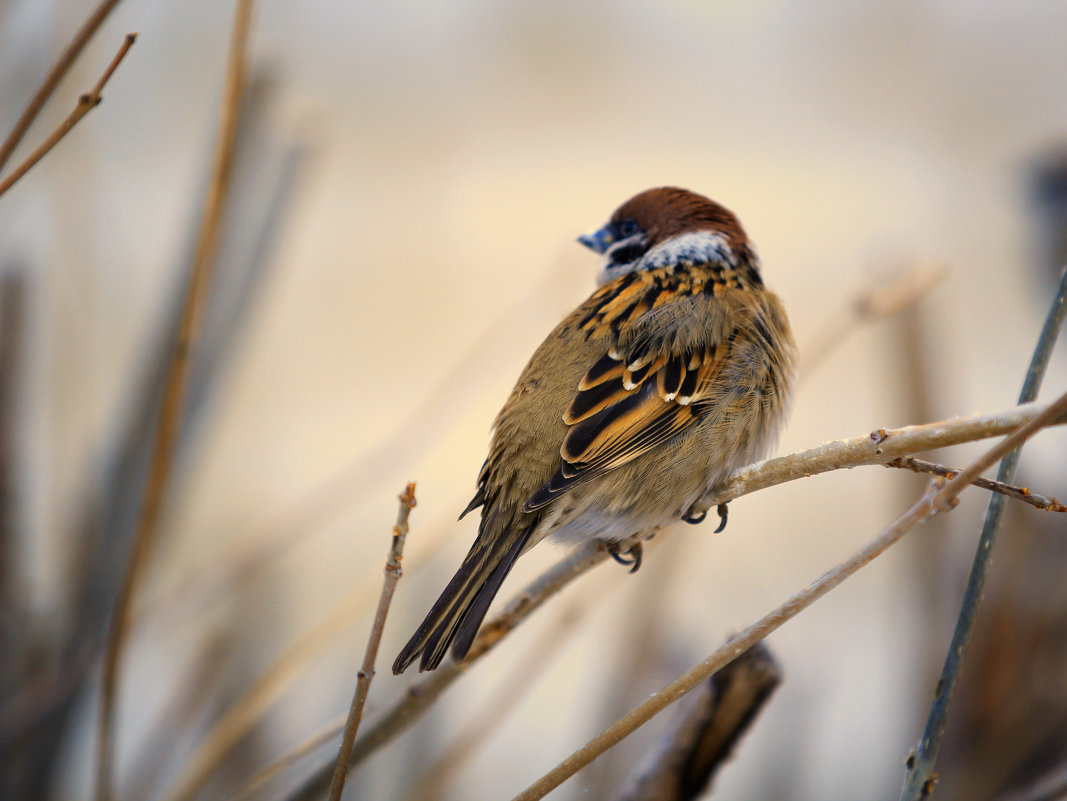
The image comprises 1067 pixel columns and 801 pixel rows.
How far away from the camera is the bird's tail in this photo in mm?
1080

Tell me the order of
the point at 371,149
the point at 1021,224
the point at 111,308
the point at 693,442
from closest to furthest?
the point at 693,442 < the point at 1021,224 < the point at 111,308 < the point at 371,149

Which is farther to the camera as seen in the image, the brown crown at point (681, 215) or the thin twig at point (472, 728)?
the brown crown at point (681, 215)

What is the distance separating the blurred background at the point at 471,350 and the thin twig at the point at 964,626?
377mm

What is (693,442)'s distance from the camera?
1.54 meters

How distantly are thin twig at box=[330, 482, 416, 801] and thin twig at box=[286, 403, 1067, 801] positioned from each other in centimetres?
24

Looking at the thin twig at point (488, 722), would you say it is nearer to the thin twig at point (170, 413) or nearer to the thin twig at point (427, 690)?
the thin twig at point (427, 690)

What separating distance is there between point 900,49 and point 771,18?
651mm

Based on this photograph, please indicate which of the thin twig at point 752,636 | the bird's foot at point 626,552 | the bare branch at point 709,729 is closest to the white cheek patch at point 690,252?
the bird's foot at point 626,552

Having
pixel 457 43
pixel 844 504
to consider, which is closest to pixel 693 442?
pixel 844 504

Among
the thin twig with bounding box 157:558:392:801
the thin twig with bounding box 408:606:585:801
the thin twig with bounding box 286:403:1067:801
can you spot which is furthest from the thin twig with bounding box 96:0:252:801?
the thin twig with bounding box 408:606:585:801

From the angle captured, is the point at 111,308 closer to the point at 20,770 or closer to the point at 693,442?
the point at 20,770

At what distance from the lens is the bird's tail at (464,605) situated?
1.08m

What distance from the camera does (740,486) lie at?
1177 mm

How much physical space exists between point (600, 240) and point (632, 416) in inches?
29.2
